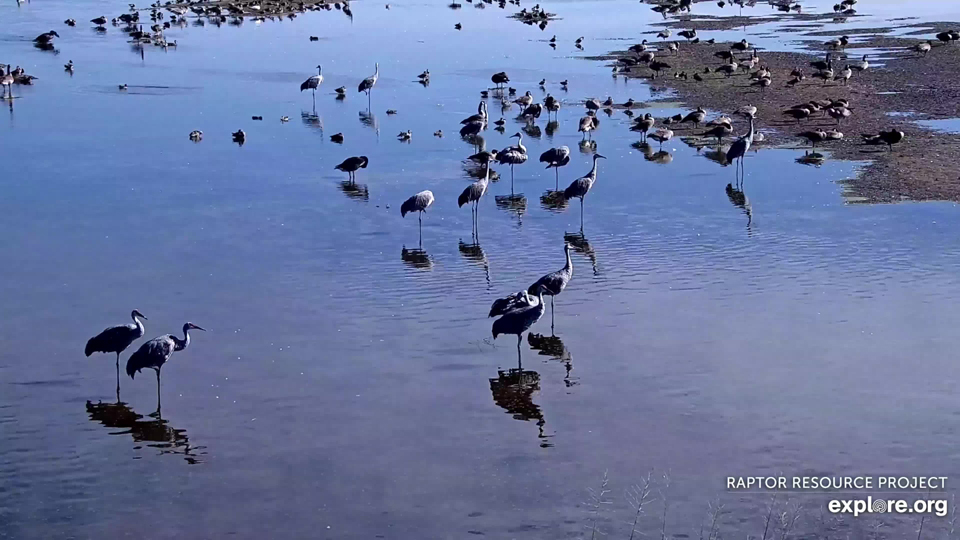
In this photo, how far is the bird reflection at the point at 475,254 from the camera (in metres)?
21.2

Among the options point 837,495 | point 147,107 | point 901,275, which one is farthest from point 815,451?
point 147,107

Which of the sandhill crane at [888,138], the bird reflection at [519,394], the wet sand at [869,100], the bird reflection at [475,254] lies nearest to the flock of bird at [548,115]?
the sandhill crane at [888,138]

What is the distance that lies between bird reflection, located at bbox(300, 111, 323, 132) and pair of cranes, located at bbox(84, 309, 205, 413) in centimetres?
1895

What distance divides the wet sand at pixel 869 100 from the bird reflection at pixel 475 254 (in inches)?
306

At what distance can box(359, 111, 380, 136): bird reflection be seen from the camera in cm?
3478

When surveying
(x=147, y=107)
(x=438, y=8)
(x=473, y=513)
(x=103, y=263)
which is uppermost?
(x=438, y=8)

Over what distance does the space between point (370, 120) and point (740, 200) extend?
13677mm

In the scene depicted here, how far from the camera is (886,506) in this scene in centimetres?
1238

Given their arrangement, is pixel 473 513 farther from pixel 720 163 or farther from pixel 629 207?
pixel 720 163

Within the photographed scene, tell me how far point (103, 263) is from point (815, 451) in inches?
498

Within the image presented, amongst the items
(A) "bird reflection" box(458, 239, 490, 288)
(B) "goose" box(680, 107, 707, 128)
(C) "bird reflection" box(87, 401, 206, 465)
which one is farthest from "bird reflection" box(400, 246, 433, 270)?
(B) "goose" box(680, 107, 707, 128)

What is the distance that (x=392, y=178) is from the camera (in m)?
28.1

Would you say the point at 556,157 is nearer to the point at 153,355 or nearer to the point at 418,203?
the point at 418,203

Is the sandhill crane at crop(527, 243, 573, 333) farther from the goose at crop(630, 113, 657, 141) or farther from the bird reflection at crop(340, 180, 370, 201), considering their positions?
the goose at crop(630, 113, 657, 141)
